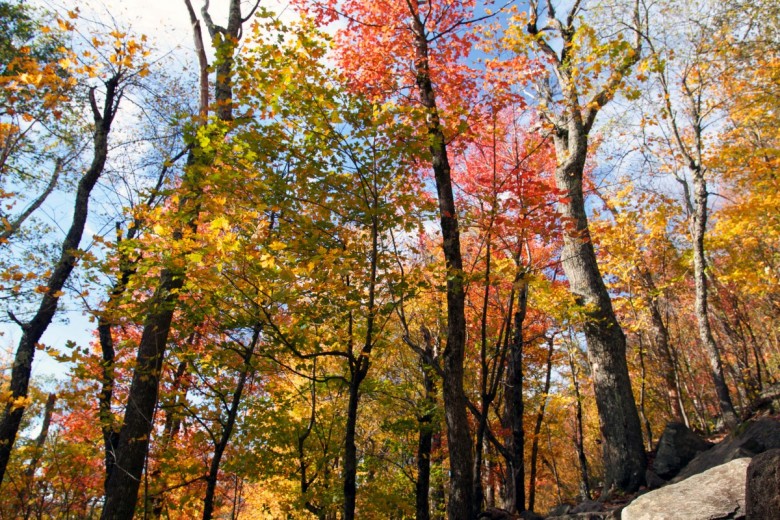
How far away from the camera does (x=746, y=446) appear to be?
192 inches

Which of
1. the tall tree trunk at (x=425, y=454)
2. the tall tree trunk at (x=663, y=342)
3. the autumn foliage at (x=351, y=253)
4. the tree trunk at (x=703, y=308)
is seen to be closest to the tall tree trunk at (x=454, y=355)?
the autumn foliage at (x=351, y=253)

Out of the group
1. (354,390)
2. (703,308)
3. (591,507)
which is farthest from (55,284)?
(703,308)

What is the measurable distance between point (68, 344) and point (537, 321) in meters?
12.4

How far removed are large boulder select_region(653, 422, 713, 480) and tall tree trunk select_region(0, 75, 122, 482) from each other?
946 centimetres

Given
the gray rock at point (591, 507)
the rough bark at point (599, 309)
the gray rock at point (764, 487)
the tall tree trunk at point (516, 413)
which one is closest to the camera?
the gray rock at point (764, 487)

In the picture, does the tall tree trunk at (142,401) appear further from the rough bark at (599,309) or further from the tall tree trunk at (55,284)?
the rough bark at (599,309)

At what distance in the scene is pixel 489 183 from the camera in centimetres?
603

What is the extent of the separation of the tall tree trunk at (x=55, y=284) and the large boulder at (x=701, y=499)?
325 inches

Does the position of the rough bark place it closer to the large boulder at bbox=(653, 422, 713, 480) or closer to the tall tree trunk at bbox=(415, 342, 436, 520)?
the large boulder at bbox=(653, 422, 713, 480)

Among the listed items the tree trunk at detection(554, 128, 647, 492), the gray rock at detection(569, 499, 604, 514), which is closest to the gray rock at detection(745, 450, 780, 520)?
the gray rock at detection(569, 499, 604, 514)

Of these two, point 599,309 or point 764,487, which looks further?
point 599,309

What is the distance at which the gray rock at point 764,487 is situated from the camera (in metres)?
2.78

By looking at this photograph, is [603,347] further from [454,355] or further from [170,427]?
[170,427]

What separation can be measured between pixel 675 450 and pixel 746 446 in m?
1.48
